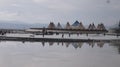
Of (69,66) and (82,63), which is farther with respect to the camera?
(82,63)

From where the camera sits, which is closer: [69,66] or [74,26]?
[69,66]

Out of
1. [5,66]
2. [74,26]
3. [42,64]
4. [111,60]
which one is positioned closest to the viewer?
[5,66]

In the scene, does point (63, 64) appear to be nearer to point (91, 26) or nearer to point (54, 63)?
point (54, 63)

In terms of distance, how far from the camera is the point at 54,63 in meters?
17.4

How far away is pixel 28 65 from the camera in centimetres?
1647

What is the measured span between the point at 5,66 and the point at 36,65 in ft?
5.12

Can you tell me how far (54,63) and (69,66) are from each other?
125 cm

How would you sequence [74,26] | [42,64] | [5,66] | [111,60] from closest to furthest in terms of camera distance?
[5,66] → [42,64] → [111,60] → [74,26]

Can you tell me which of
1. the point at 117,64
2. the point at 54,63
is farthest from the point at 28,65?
the point at 117,64

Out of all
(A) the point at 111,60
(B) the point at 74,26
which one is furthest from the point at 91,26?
(A) the point at 111,60

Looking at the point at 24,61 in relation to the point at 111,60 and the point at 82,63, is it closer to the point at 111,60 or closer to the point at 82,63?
the point at 82,63

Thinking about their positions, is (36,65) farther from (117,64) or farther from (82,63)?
(117,64)

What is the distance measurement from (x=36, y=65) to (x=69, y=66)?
159 centimetres

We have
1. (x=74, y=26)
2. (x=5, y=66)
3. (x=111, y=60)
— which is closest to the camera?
(x=5, y=66)
